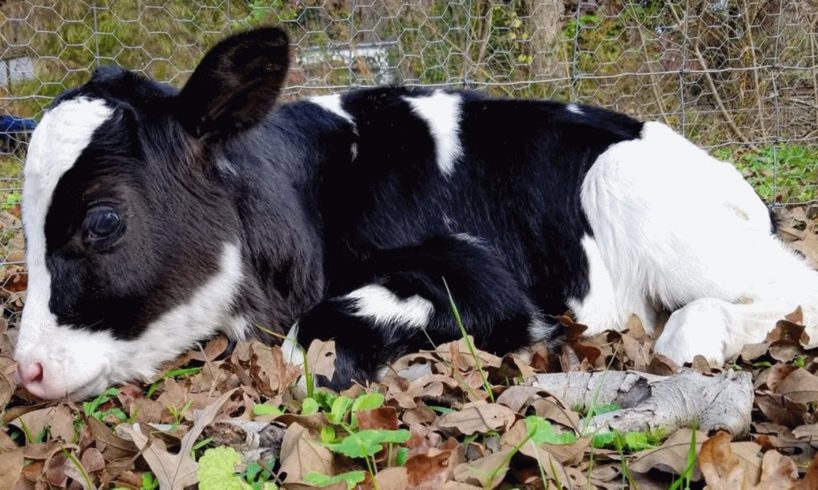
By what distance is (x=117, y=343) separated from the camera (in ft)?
8.21

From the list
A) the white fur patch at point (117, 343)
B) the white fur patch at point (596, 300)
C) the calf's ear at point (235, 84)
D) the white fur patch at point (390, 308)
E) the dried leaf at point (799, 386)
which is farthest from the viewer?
the white fur patch at point (596, 300)

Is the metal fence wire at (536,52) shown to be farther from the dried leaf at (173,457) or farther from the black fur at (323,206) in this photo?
the dried leaf at (173,457)

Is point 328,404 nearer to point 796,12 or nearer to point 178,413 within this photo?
point 178,413

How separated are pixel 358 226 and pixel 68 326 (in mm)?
1022

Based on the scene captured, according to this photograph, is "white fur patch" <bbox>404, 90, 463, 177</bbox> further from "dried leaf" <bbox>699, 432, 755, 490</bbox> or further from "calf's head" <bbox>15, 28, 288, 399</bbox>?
"dried leaf" <bbox>699, 432, 755, 490</bbox>

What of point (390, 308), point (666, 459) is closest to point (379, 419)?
point (666, 459)

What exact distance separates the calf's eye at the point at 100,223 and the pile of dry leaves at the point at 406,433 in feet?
1.57

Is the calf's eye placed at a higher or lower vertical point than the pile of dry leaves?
higher

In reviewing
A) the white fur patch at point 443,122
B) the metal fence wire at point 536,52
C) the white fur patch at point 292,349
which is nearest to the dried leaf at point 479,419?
the white fur patch at point 292,349

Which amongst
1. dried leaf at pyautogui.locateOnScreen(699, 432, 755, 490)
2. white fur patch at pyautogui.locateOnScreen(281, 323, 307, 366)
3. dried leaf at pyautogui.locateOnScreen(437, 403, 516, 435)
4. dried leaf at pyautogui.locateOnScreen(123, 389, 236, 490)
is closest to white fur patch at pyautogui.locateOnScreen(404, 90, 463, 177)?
white fur patch at pyautogui.locateOnScreen(281, 323, 307, 366)

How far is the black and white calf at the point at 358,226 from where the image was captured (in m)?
2.45

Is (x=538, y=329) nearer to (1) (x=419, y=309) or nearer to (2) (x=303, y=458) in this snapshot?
(1) (x=419, y=309)

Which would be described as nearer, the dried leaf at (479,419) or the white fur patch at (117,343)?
the dried leaf at (479,419)

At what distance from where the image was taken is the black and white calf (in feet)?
8.03
